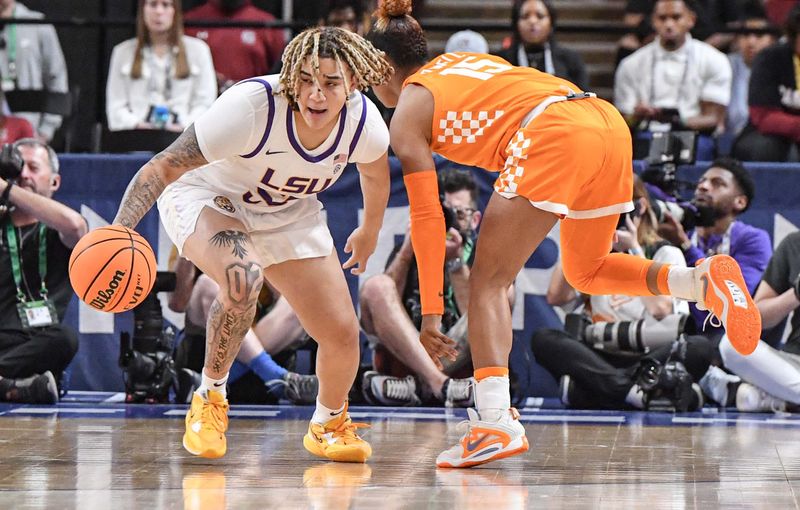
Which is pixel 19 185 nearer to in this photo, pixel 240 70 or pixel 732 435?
pixel 240 70

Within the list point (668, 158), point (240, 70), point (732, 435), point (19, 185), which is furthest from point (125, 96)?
point (732, 435)

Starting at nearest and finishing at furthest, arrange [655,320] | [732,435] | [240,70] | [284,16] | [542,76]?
[542,76] < [732,435] < [655,320] < [240,70] < [284,16]

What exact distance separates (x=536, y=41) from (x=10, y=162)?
354 cm

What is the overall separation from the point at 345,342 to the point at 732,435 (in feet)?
6.32

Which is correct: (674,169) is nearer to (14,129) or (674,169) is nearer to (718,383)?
(718,383)

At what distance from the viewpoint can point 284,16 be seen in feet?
33.2

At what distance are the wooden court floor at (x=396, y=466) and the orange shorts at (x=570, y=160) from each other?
39.3 inches

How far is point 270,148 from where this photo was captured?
15.3 feet

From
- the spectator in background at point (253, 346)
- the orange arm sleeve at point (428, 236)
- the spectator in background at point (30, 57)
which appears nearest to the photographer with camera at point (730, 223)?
the spectator in background at point (253, 346)

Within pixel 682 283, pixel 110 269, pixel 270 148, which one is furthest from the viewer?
pixel 682 283

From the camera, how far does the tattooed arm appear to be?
447cm

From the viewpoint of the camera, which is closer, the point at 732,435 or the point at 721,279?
the point at 721,279

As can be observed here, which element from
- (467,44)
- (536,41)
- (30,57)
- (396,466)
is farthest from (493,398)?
(30,57)

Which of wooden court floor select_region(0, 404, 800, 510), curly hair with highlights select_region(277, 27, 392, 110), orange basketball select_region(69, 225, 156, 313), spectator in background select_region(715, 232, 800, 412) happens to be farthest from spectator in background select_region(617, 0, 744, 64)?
orange basketball select_region(69, 225, 156, 313)
